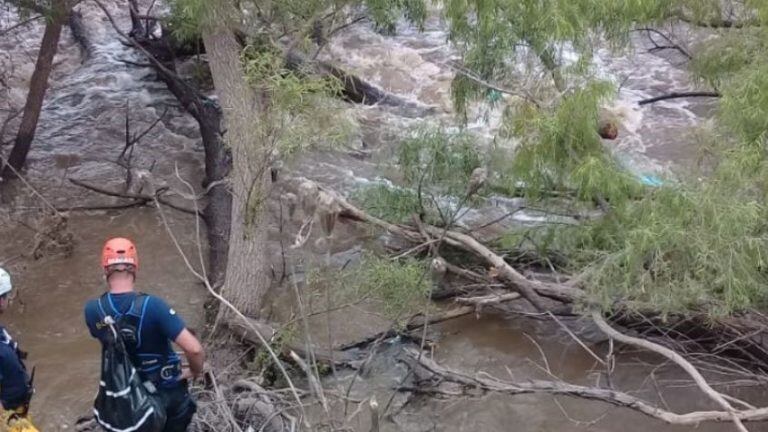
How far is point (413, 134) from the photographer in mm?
8969

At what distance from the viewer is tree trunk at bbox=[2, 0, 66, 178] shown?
Result: 10.3 metres

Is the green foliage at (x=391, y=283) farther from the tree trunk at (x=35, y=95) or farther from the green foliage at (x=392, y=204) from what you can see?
the tree trunk at (x=35, y=95)

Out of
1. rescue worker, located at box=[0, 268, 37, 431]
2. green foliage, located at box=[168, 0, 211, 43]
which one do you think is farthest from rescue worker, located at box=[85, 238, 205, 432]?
green foliage, located at box=[168, 0, 211, 43]

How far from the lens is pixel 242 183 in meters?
7.67

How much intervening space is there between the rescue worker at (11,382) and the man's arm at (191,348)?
85 cm

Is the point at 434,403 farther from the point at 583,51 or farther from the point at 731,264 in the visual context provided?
the point at 583,51

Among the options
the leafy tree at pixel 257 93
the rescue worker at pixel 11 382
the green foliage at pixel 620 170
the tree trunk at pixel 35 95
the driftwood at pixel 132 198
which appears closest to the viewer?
the rescue worker at pixel 11 382

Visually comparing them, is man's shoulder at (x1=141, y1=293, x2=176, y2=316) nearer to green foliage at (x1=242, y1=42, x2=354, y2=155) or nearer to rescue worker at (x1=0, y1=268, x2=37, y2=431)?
rescue worker at (x1=0, y1=268, x2=37, y2=431)

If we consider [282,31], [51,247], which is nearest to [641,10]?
[282,31]

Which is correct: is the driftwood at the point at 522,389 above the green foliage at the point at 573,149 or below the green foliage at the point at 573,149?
below

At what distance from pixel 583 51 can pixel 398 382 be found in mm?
3061

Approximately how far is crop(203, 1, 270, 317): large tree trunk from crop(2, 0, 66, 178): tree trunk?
2864 mm

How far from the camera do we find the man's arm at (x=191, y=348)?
4.50 meters

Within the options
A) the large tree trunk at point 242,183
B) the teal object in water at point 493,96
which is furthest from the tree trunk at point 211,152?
the teal object in water at point 493,96
